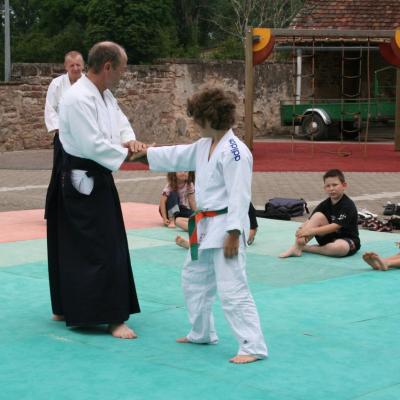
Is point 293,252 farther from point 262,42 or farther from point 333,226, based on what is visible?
point 262,42

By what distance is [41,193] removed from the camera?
47.0 feet

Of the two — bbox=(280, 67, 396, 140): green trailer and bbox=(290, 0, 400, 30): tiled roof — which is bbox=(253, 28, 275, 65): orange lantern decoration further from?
bbox=(290, 0, 400, 30): tiled roof

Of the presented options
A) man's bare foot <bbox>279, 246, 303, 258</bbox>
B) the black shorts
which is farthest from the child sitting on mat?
the black shorts

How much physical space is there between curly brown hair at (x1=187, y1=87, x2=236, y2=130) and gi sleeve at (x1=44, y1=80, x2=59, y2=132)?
16.5ft

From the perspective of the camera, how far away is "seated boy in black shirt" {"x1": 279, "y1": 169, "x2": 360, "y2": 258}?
8.51 metres

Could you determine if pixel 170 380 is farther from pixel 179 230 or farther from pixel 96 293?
pixel 179 230

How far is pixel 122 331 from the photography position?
5.89m

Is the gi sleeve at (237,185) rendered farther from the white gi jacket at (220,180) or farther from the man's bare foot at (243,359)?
the man's bare foot at (243,359)

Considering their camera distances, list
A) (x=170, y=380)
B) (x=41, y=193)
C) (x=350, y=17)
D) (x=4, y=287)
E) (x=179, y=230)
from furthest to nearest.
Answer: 1. (x=350, y=17)
2. (x=41, y=193)
3. (x=179, y=230)
4. (x=4, y=287)
5. (x=170, y=380)

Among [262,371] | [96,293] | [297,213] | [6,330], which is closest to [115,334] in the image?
[96,293]

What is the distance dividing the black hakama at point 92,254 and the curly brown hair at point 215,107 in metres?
0.82

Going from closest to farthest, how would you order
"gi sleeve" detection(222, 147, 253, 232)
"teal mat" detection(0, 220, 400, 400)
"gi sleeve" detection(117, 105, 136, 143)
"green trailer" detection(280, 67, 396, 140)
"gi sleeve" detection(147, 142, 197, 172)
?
"teal mat" detection(0, 220, 400, 400), "gi sleeve" detection(222, 147, 253, 232), "gi sleeve" detection(147, 142, 197, 172), "gi sleeve" detection(117, 105, 136, 143), "green trailer" detection(280, 67, 396, 140)

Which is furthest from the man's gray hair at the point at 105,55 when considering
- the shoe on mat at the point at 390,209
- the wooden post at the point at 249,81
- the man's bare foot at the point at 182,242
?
the wooden post at the point at 249,81

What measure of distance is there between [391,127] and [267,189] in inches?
684
